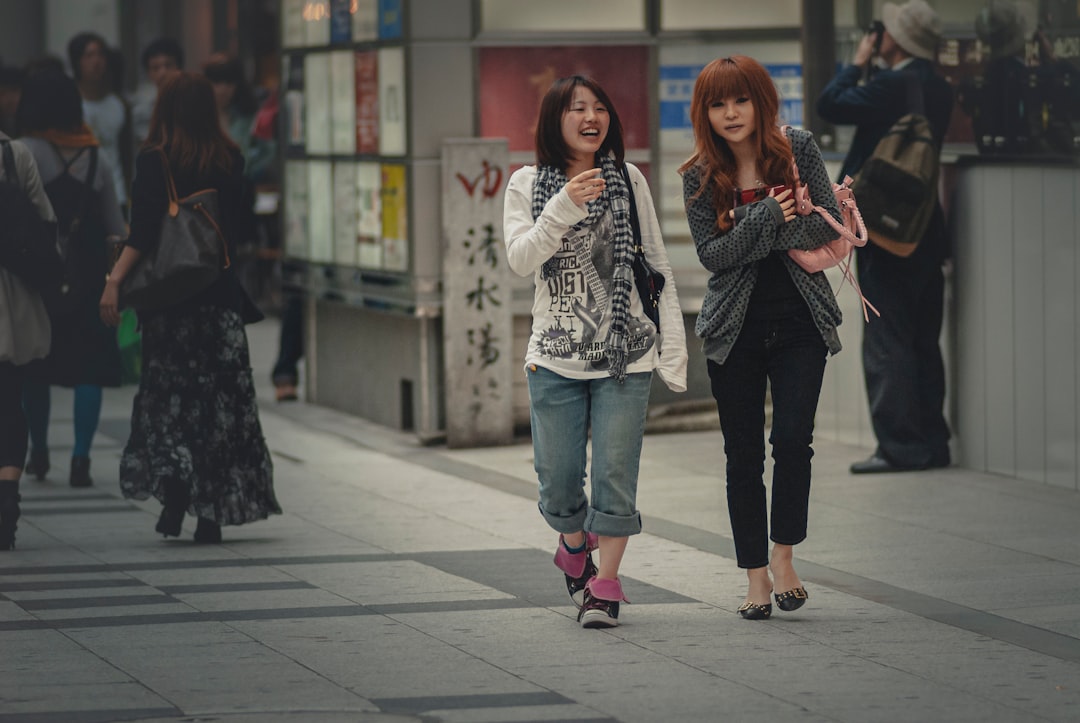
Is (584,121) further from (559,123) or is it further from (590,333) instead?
(590,333)

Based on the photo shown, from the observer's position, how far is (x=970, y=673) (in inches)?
235

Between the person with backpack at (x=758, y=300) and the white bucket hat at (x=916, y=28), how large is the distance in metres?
3.35

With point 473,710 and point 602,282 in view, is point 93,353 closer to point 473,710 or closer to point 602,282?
point 602,282

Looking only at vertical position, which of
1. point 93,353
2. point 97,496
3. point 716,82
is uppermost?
point 716,82

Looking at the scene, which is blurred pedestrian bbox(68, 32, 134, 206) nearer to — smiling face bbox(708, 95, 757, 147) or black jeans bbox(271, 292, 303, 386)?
black jeans bbox(271, 292, 303, 386)

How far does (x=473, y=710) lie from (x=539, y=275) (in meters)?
1.65

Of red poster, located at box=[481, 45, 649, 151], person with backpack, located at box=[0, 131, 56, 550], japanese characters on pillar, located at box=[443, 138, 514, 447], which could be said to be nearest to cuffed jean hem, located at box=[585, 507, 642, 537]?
person with backpack, located at box=[0, 131, 56, 550]

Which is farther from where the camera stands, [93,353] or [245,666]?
[93,353]

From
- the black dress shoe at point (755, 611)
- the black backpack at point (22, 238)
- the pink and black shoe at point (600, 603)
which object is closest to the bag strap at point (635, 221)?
the pink and black shoe at point (600, 603)

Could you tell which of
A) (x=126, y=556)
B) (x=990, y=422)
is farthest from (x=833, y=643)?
(x=990, y=422)

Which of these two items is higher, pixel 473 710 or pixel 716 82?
pixel 716 82

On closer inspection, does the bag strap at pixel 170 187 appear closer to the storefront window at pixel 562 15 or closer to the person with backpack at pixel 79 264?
the person with backpack at pixel 79 264

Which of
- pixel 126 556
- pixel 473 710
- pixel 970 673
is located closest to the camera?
pixel 473 710

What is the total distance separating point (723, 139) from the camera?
22.1 feet
